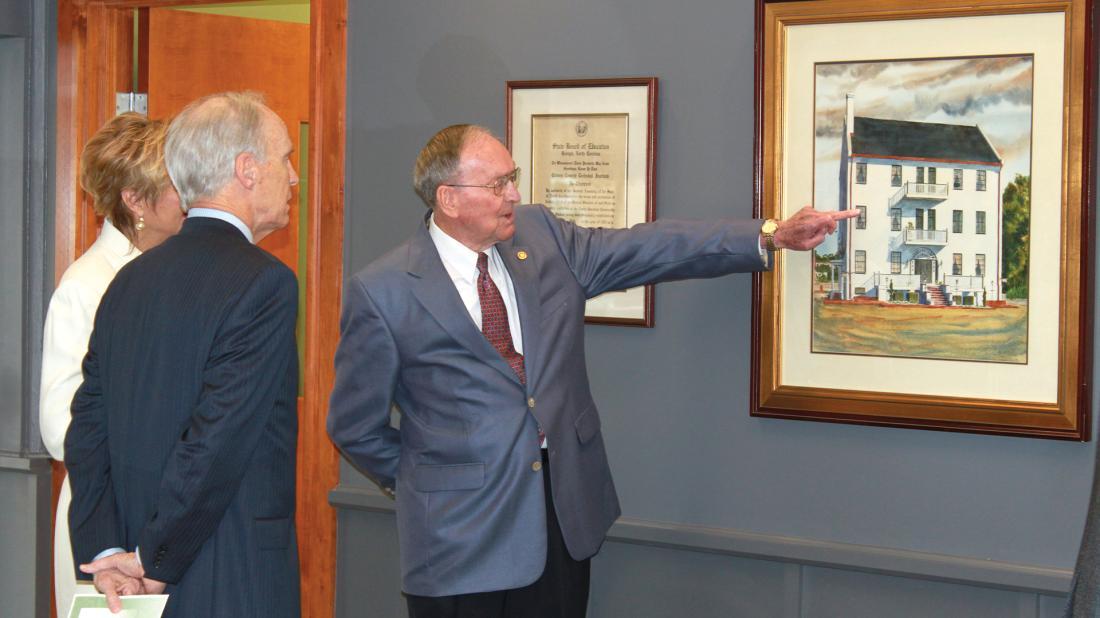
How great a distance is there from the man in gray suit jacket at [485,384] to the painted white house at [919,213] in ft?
0.69

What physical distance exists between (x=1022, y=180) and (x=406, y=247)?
4.81ft

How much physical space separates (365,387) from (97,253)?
0.77 meters

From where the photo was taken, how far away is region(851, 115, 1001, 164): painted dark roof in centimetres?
261

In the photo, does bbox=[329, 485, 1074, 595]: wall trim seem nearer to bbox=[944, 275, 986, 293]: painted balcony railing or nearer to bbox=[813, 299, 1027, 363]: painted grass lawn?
bbox=[813, 299, 1027, 363]: painted grass lawn

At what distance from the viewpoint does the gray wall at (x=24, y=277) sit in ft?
12.5

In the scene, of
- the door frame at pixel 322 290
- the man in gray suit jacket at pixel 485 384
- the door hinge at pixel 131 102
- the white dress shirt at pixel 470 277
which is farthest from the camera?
the door hinge at pixel 131 102

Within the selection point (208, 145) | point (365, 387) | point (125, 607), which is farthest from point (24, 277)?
point (125, 607)

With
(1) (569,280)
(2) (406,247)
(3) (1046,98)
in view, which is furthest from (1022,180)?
(2) (406,247)

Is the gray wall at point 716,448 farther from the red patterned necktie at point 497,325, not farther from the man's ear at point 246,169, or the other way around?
the man's ear at point 246,169

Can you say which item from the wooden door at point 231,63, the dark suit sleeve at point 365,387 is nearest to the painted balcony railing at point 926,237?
the dark suit sleeve at point 365,387

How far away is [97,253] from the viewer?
273 cm

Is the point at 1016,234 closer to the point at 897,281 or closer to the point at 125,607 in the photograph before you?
the point at 897,281

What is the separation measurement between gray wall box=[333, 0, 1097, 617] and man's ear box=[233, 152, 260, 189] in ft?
4.15

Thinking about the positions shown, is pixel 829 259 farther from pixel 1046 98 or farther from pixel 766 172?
pixel 1046 98
